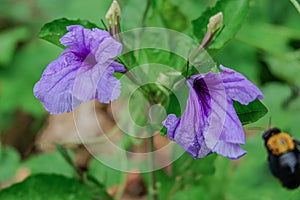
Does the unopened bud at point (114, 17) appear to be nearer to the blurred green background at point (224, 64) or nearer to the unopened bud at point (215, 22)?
the unopened bud at point (215, 22)

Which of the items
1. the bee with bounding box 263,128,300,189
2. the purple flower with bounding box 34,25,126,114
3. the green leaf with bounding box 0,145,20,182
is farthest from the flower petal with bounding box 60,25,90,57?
the green leaf with bounding box 0,145,20,182

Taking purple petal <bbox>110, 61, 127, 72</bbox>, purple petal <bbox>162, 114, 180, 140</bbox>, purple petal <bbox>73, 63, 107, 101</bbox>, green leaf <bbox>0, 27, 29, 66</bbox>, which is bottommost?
green leaf <bbox>0, 27, 29, 66</bbox>

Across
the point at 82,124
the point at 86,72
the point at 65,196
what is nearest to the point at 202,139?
the point at 86,72

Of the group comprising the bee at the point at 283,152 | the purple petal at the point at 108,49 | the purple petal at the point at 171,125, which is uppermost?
the purple petal at the point at 108,49

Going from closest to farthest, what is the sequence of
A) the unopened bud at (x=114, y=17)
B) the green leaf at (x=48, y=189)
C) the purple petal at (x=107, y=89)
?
the purple petal at (x=107, y=89), the unopened bud at (x=114, y=17), the green leaf at (x=48, y=189)

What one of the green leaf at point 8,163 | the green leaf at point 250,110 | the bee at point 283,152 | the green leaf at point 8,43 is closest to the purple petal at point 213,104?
the green leaf at point 250,110

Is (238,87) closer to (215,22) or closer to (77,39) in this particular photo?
(215,22)

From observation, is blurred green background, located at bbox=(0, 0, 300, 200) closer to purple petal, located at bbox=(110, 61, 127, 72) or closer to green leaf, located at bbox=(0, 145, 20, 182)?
green leaf, located at bbox=(0, 145, 20, 182)
